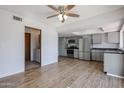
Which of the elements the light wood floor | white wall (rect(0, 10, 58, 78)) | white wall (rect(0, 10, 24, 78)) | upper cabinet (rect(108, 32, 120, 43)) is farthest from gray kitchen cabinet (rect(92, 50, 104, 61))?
white wall (rect(0, 10, 24, 78))

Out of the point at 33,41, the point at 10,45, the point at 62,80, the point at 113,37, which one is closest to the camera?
the point at 62,80

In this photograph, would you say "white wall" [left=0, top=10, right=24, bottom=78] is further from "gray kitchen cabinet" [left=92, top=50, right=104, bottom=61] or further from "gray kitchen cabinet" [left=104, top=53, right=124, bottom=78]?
"gray kitchen cabinet" [left=92, top=50, right=104, bottom=61]

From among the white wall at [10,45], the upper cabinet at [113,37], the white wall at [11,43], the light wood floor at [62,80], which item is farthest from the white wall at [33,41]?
the upper cabinet at [113,37]

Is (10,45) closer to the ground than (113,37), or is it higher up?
closer to the ground

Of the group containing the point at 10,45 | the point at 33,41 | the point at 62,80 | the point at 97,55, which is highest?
the point at 33,41

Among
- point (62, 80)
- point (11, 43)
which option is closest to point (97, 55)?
point (62, 80)

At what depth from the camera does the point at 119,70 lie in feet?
11.6

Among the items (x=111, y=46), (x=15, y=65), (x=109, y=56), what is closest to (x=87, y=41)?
(x=111, y=46)

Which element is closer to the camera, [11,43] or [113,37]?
[11,43]

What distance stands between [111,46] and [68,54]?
146 inches

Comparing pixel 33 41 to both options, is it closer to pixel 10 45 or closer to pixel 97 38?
pixel 10 45

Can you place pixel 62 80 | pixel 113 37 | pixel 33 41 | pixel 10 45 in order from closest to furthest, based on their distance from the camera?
pixel 62 80 → pixel 10 45 → pixel 113 37 → pixel 33 41
